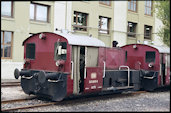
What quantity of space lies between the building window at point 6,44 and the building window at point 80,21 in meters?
5.78

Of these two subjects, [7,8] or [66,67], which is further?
[7,8]

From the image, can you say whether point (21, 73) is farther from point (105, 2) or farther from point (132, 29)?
point (132, 29)

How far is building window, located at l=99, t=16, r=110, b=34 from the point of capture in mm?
23641

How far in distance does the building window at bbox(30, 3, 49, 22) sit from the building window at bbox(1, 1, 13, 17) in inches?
66.2

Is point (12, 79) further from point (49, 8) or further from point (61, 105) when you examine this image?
point (61, 105)

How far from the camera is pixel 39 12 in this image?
19.6 meters

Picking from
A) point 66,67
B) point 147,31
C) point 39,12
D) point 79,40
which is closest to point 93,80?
point 66,67

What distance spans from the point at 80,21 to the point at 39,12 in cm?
402

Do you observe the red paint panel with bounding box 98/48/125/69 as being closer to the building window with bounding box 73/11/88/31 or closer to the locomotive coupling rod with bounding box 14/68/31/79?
the locomotive coupling rod with bounding box 14/68/31/79

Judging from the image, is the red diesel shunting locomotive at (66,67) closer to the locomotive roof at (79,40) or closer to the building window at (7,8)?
the locomotive roof at (79,40)

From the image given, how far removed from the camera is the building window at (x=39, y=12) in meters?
19.1

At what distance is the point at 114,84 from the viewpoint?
424 inches

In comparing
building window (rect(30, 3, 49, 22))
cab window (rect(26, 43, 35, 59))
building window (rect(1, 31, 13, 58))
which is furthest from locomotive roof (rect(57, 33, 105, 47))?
building window (rect(30, 3, 49, 22))

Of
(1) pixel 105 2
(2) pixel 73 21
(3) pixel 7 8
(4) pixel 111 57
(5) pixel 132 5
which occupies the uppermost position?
(5) pixel 132 5
